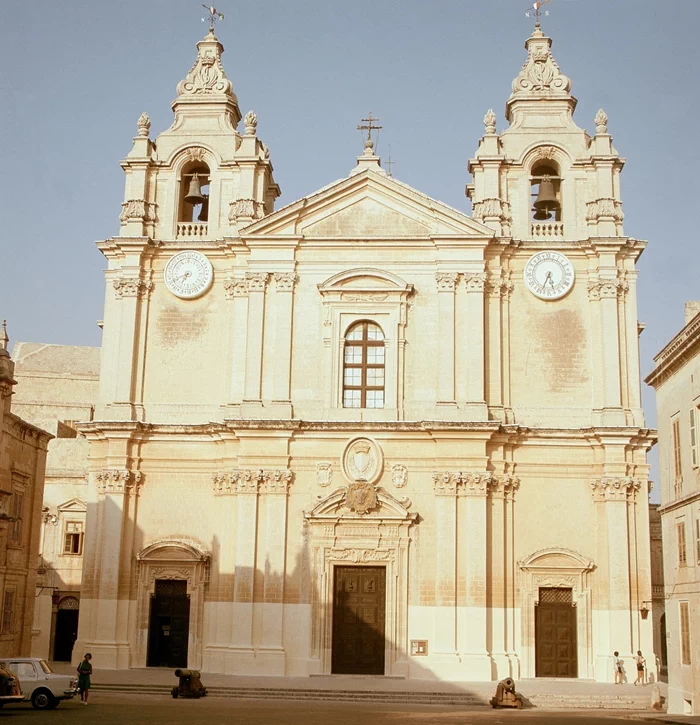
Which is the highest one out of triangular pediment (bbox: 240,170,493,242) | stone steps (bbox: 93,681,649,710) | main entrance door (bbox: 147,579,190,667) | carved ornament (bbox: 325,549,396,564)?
triangular pediment (bbox: 240,170,493,242)

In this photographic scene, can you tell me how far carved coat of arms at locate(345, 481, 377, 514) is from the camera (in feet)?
101

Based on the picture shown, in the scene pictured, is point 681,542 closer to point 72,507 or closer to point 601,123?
point 601,123

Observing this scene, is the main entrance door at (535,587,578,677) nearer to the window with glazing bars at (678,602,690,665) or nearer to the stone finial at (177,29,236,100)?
the window with glazing bars at (678,602,690,665)

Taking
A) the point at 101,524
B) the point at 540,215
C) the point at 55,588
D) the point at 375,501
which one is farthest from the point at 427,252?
the point at 55,588

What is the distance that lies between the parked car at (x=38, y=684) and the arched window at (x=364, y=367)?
468 inches

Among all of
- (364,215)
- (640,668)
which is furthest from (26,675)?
(364,215)

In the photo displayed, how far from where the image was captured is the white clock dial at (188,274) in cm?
3353

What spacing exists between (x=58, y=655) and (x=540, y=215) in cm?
2508

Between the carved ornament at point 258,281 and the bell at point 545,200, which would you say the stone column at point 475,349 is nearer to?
the bell at point 545,200

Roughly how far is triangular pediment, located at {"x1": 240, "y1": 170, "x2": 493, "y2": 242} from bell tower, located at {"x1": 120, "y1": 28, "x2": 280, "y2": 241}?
1.32 meters

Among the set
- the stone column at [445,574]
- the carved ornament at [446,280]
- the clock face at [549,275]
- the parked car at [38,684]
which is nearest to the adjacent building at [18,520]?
the parked car at [38,684]

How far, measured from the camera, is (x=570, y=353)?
1271 inches

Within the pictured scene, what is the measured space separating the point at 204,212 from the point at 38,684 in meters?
17.1

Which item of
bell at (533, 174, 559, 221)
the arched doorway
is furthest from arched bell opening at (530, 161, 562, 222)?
the arched doorway
